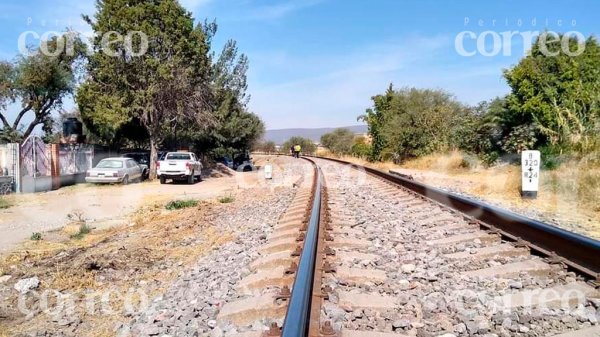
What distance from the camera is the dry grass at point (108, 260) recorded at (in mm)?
5027

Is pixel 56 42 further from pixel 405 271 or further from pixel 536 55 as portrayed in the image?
pixel 405 271

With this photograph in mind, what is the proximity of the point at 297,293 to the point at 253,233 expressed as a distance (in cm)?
444

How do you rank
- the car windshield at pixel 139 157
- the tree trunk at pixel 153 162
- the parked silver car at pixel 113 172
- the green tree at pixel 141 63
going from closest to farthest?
1. the parked silver car at pixel 113 172
2. the green tree at pixel 141 63
3. the tree trunk at pixel 153 162
4. the car windshield at pixel 139 157

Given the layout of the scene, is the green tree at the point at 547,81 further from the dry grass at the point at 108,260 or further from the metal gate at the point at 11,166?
the metal gate at the point at 11,166

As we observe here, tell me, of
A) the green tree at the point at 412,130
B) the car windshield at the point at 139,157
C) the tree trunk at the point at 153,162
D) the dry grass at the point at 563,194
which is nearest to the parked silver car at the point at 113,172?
the tree trunk at the point at 153,162

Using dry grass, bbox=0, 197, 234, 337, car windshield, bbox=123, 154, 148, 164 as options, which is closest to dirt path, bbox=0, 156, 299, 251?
dry grass, bbox=0, 197, 234, 337

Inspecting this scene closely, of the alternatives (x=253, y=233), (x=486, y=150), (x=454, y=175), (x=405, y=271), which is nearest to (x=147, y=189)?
(x=454, y=175)

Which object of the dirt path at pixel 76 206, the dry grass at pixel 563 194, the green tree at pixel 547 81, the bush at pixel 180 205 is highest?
the green tree at pixel 547 81

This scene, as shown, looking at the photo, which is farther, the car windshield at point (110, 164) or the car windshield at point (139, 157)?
the car windshield at point (139, 157)

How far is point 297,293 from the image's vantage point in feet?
12.2

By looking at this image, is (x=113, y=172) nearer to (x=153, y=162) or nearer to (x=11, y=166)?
(x=11, y=166)

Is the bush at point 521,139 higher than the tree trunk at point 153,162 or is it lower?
higher

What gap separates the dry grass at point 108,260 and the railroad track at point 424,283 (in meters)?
1.31

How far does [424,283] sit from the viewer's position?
15.6 ft
